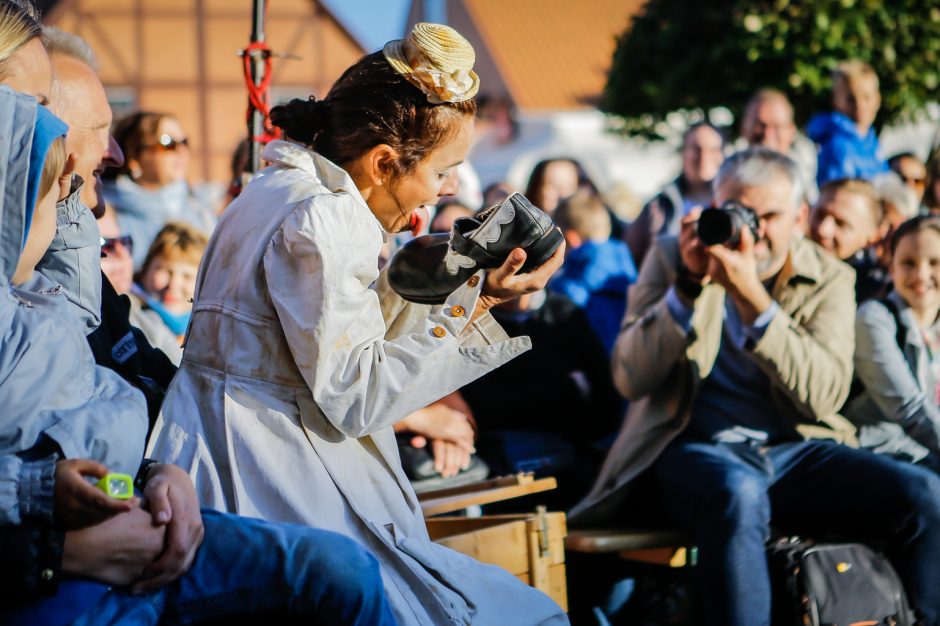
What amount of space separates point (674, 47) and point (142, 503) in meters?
11.2

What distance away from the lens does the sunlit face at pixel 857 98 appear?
23.3 feet

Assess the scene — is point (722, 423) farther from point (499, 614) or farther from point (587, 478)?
point (499, 614)

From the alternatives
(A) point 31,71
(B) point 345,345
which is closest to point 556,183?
(B) point 345,345

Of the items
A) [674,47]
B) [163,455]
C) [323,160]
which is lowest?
[163,455]

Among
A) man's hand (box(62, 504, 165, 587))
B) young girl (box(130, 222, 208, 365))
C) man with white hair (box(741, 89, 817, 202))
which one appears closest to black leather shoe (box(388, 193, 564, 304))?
man's hand (box(62, 504, 165, 587))

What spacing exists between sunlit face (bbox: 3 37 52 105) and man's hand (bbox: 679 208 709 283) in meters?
2.18

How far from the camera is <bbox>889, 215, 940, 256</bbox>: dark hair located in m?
4.48

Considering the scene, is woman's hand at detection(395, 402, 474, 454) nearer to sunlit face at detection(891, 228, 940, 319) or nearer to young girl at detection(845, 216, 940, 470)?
young girl at detection(845, 216, 940, 470)

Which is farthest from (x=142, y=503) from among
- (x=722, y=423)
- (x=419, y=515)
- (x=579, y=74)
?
(x=579, y=74)

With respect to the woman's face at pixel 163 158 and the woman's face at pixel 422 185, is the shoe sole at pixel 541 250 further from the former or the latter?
the woman's face at pixel 163 158

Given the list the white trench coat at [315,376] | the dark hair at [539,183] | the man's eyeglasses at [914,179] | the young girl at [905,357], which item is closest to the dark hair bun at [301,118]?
the white trench coat at [315,376]

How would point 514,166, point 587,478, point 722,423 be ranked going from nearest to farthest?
point 722,423 → point 587,478 → point 514,166

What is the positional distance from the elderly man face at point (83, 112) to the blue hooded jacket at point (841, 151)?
5014 mm

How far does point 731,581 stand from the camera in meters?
3.64
